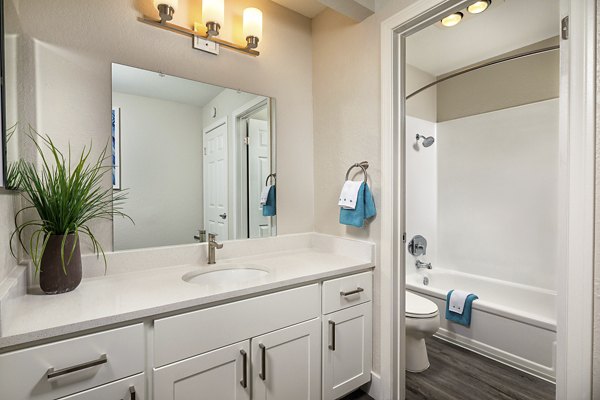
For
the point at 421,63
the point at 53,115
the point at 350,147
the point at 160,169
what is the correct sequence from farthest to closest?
the point at 421,63 → the point at 350,147 → the point at 160,169 → the point at 53,115

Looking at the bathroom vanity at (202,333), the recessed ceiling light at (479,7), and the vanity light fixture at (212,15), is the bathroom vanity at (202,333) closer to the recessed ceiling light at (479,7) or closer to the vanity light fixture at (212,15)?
the vanity light fixture at (212,15)

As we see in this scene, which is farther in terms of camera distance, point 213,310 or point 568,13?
point 213,310

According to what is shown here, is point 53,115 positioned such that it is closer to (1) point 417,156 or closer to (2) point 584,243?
(2) point 584,243

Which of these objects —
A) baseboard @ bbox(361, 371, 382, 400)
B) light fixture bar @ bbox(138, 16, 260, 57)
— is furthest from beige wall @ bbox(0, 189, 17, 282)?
baseboard @ bbox(361, 371, 382, 400)

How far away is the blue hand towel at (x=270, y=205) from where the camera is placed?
1.90m

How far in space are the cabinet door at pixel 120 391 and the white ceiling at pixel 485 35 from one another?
9.08ft

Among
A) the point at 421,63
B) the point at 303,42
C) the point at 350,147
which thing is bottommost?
the point at 350,147

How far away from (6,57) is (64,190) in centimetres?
50

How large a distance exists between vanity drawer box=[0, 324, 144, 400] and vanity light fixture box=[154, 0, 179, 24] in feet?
4.63

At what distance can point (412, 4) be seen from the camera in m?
1.46

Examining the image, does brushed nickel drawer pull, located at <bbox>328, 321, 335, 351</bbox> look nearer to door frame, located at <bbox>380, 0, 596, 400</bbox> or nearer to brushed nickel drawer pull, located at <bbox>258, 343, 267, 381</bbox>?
brushed nickel drawer pull, located at <bbox>258, 343, 267, 381</bbox>

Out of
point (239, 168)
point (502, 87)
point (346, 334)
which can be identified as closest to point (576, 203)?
point (346, 334)

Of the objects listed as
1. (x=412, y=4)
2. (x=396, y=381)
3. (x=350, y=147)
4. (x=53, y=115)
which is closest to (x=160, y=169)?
(x=53, y=115)

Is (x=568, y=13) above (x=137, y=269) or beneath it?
above
